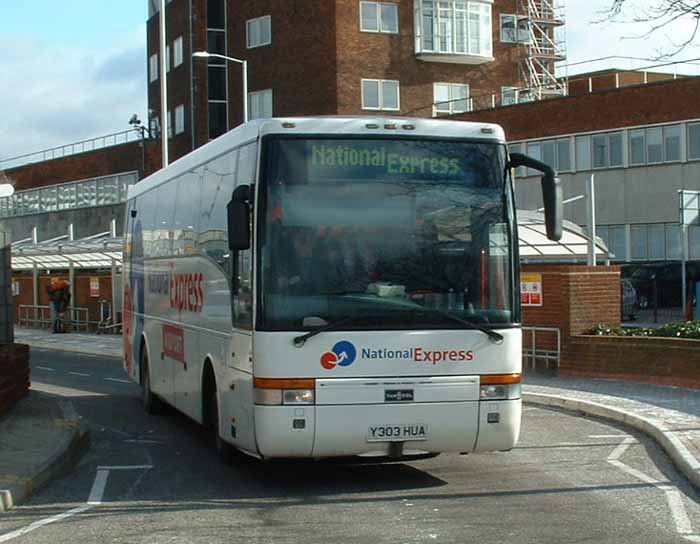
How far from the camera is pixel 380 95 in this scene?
5797cm

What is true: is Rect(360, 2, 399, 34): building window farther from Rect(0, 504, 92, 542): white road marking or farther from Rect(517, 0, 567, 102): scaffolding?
Rect(0, 504, 92, 542): white road marking

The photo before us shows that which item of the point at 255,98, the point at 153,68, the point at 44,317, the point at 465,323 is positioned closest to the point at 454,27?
the point at 255,98

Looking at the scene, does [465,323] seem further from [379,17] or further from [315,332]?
[379,17]

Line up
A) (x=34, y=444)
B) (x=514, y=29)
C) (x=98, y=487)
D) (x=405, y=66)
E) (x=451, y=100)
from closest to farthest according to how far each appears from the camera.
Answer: (x=98, y=487) → (x=34, y=444) → (x=405, y=66) → (x=451, y=100) → (x=514, y=29)

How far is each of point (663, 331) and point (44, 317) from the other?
104 ft

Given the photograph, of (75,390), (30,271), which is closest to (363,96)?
(30,271)

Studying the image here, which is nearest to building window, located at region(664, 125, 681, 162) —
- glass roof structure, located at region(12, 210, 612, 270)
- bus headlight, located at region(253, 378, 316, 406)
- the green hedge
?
glass roof structure, located at region(12, 210, 612, 270)

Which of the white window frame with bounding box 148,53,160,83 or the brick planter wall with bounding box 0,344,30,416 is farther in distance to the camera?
the white window frame with bounding box 148,53,160,83

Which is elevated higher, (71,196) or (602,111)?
(602,111)

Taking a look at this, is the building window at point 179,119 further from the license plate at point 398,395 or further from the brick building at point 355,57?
the license plate at point 398,395

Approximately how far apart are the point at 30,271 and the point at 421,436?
4501 centimetres

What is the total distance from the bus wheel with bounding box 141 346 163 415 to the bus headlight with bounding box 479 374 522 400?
776cm

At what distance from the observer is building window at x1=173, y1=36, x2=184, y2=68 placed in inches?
2515

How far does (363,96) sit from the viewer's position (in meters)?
57.5
